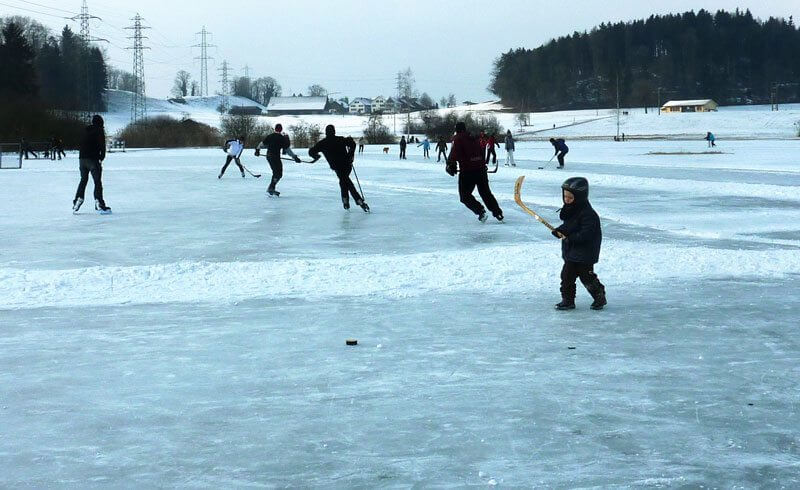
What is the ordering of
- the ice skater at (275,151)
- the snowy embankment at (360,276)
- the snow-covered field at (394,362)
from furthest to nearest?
the ice skater at (275,151)
the snowy embankment at (360,276)
the snow-covered field at (394,362)

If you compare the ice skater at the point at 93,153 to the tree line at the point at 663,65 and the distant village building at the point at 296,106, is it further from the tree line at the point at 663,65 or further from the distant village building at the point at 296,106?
the distant village building at the point at 296,106

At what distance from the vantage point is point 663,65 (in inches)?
6068

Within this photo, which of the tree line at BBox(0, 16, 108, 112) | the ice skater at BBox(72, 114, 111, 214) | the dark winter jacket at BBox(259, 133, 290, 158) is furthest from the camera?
the tree line at BBox(0, 16, 108, 112)

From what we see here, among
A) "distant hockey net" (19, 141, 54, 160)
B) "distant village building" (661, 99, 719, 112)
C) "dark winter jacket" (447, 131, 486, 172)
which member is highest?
"distant village building" (661, 99, 719, 112)

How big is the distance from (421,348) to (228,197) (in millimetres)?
13359

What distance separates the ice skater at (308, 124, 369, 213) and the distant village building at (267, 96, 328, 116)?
163m

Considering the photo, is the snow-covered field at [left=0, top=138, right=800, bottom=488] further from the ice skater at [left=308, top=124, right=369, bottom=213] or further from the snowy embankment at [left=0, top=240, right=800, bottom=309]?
the ice skater at [left=308, top=124, right=369, bottom=213]

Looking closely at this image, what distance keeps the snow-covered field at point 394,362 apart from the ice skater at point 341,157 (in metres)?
3.35

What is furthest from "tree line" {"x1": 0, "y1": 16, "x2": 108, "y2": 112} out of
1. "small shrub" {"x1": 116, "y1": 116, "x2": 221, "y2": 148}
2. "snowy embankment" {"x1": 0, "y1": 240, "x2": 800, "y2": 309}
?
"snowy embankment" {"x1": 0, "y1": 240, "x2": 800, "y2": 309}

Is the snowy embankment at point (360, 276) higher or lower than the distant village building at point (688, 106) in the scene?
lower

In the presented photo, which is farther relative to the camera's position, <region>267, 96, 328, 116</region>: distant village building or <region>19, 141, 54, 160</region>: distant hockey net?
<region>267, 96, 328, 116</region>: distant village building

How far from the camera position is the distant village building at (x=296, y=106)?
175875 mm

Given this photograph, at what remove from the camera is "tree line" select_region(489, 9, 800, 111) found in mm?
151250

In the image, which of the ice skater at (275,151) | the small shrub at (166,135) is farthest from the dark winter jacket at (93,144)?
the small shrub at (166,135)
